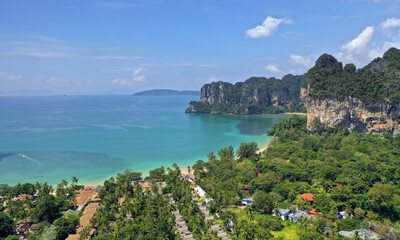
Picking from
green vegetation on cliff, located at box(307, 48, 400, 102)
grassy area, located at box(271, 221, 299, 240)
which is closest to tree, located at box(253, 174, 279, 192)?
grassy area, located at box(271, 221, 299, 240)

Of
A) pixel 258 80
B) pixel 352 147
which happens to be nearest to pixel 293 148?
pixel 352 147

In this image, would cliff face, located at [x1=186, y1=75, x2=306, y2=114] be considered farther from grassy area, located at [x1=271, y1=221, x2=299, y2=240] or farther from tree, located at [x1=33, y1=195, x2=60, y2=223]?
tree, located at [x1=33, y1=195, x2=60, y2=223]

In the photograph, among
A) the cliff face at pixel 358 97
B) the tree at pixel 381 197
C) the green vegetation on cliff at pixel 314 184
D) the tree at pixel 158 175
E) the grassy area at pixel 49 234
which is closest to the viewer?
the grassy area at pixel 49 234

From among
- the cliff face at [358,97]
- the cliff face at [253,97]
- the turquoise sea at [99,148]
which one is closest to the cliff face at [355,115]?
the cliff face at [358,97]

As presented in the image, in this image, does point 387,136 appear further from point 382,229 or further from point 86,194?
point 86,194

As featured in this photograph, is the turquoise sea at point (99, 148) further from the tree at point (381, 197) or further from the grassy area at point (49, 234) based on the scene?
the tree at point (381, 197)

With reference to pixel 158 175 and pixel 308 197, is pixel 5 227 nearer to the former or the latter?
pixel 158 175

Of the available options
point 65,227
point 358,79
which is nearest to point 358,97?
point 358,79
